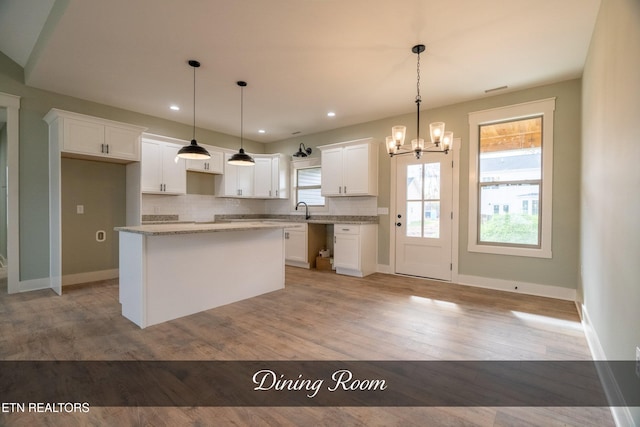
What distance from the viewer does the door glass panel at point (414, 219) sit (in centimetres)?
491

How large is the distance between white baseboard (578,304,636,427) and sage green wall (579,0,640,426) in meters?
0.06

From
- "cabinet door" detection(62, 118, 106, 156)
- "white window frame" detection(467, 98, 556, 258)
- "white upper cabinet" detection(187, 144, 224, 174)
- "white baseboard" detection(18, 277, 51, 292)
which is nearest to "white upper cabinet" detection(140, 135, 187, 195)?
"white upper cabinet" detection(187, 144, 224, 174)

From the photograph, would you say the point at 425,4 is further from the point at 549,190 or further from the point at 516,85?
the point at 549,190

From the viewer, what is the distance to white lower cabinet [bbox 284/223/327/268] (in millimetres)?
5758

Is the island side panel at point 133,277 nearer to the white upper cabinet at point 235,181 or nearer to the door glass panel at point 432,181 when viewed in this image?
the white upper cabinet at point 235,181

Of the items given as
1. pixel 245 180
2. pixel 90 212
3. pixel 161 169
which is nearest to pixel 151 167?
pixel 161 169

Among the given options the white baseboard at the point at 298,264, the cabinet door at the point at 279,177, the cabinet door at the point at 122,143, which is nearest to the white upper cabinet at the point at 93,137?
the cabinet door at the point at 122,143

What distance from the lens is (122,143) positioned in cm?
436

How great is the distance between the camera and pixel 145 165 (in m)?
4.90

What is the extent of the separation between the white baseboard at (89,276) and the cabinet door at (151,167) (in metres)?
1.44

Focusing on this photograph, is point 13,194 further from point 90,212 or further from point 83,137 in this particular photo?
point 83,137

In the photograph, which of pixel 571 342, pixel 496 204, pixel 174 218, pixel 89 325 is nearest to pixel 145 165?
pixel 174 218

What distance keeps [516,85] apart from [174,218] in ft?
19.6

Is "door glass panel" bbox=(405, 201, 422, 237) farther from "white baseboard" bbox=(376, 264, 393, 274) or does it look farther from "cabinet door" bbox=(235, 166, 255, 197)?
"cabinet door" bbox=(235, 166, 255, 197)
